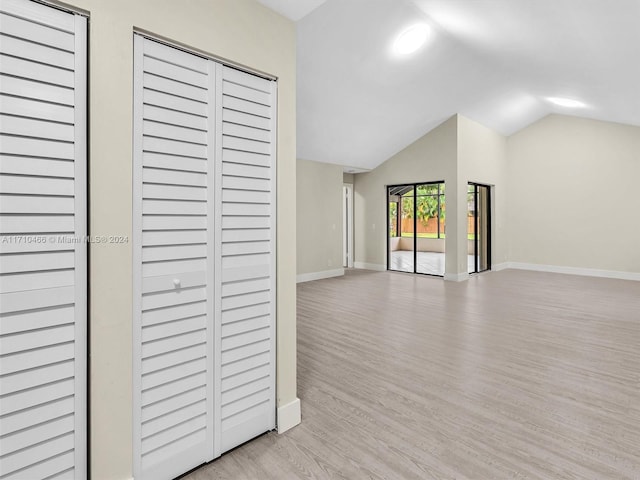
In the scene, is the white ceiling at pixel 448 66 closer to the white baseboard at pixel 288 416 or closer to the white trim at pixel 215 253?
the white trim at pixel 215 253

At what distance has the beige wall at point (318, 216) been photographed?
7.07 meters

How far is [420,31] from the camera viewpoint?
4.64 metres

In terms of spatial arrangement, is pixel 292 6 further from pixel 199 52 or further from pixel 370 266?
pixel 370 266

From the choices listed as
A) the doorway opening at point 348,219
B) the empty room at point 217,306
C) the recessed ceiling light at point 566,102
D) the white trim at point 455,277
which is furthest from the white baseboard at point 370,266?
the recessed ceiling light at point 566,102

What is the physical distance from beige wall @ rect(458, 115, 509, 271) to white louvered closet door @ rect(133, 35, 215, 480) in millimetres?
6404

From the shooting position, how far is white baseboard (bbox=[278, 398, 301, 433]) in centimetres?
212

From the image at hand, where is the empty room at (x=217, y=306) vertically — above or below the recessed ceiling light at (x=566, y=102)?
below

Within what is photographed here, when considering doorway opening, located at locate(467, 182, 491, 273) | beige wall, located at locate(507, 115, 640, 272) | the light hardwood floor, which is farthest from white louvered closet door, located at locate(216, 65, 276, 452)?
beige wall, located at locate(507, 115, 640, 272)

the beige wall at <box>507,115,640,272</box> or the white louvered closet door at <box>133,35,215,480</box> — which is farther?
the beige wall at <box>507,115,640,272</box>

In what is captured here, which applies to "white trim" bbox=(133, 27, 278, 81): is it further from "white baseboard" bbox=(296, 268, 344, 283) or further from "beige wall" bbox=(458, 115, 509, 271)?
"beige wall" bbox=(458, 115, 509, 271)

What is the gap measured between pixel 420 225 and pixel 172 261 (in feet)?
39.2

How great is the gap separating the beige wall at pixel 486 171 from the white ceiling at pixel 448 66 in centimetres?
41

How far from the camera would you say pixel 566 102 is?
681 centimetres

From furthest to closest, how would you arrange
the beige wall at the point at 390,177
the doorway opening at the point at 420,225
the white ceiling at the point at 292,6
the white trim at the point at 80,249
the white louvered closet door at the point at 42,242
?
the doorway opening at the point at 420,225 → the beige wall at the point at 390,177 → the white ceiling at the point at 292,6 → the white trim at the point at 80,249 → the white louvered closet door at the point at 42,242
